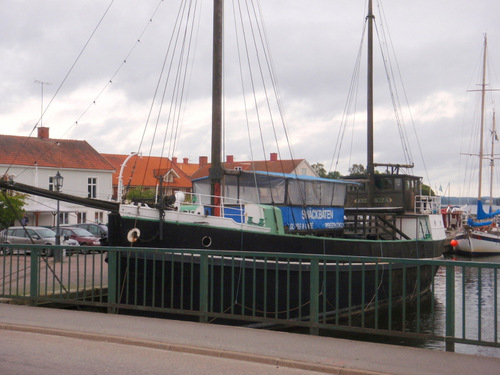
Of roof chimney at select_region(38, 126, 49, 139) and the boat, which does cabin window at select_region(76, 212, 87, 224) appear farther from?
the boat

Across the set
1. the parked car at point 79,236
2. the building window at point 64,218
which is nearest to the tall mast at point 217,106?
the parked car at point 79,236

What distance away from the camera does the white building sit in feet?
165

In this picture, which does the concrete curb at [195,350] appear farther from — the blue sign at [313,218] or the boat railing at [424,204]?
the boat railing at [424,204]

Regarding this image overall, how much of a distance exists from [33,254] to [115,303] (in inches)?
77.0

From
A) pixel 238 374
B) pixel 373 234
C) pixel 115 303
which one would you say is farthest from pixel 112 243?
pixel 373 234

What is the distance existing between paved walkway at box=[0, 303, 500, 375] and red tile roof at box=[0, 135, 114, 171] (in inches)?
1731

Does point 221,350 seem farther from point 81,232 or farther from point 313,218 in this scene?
point 81,232

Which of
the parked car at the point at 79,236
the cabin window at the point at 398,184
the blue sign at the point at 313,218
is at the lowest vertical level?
the parked car at the point at 79,236

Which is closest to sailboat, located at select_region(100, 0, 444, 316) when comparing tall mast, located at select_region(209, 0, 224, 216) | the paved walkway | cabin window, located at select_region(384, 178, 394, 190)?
tall mast, located at select_region(209, 0, 224, 216)

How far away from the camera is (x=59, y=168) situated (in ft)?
173

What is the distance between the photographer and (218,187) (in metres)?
16.7

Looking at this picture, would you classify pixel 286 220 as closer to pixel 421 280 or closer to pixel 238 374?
pixel 421 280

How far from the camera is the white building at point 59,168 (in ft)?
165

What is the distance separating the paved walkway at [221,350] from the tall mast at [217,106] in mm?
7478
